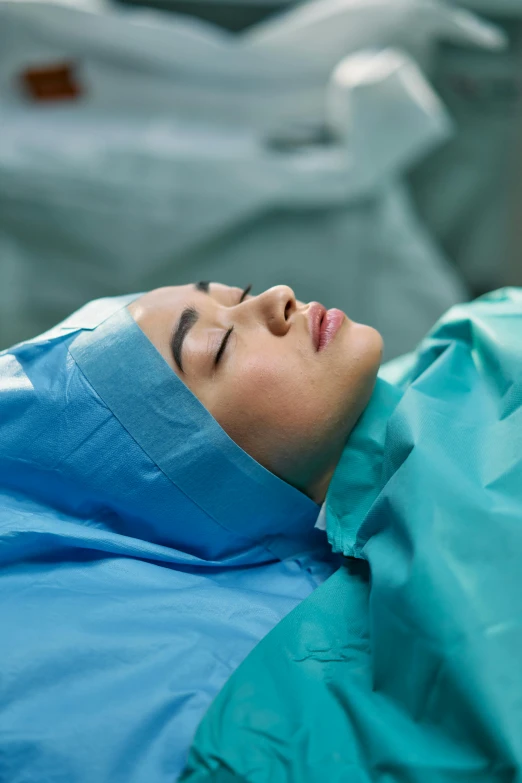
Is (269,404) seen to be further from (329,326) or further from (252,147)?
(252,147)

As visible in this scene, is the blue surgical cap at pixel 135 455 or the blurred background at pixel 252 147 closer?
the blue surgical cap at pixel 135 455

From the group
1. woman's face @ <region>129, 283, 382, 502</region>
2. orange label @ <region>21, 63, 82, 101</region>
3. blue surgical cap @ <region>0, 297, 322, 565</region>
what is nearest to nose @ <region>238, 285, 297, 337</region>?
woman's face @ <region>129, 283, 382, 502</region>

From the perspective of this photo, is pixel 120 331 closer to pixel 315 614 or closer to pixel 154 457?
pixel 154 457

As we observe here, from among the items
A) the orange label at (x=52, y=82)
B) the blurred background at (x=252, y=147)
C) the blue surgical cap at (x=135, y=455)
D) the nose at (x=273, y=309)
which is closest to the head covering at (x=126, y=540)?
the blue surgical cap at (x=135, y=455)

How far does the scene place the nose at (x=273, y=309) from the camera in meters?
1.00

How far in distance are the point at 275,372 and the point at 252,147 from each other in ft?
5.42

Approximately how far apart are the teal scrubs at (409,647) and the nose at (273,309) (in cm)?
19

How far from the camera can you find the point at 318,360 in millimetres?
989

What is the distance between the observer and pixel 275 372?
0.97 m

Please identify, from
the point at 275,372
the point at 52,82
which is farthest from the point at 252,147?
the point at 275,372

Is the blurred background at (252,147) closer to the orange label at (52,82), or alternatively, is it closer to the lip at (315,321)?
the orange label at (52,82)

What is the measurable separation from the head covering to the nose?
144 millimetres

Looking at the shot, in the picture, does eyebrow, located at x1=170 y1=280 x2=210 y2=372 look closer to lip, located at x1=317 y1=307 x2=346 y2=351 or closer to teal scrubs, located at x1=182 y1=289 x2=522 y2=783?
lip, located at x1=317 y1=307 x2=346 y2=351

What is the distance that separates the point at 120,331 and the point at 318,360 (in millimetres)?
270
